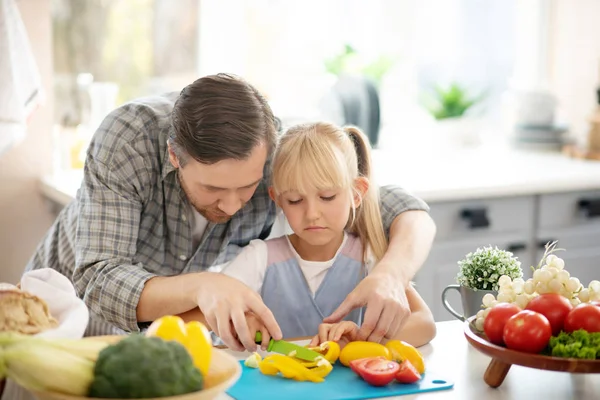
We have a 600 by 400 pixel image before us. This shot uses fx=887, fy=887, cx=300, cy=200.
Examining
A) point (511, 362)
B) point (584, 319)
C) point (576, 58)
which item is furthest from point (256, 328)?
point (576, 58)

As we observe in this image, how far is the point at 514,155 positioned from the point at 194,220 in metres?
2.06

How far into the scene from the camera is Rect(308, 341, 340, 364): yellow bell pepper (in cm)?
150

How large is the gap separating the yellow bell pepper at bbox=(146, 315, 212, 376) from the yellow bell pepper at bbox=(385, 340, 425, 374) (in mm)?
427

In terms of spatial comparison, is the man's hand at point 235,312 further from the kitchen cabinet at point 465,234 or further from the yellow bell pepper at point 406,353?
the kitchen cabinet at point 465,234

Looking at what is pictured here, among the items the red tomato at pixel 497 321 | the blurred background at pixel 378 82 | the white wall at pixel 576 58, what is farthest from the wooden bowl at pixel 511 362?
the white wall at pixel 576 58

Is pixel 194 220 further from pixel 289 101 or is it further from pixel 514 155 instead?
pixel 514 155

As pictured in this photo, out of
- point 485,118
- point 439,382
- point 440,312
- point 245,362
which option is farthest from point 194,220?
point 485,118

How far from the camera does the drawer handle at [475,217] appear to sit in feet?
9.81

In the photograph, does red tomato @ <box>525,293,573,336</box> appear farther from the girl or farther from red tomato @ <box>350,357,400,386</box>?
the girl

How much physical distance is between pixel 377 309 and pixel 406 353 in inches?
4.5

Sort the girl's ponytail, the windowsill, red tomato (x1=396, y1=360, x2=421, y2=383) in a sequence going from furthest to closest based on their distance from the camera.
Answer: the windowsill < the girl's ponytail < red tomato (x1=396, y1=360, x2=421, y2=383)

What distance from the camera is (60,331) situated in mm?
1261

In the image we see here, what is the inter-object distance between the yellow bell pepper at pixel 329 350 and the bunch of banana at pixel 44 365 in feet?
1.65

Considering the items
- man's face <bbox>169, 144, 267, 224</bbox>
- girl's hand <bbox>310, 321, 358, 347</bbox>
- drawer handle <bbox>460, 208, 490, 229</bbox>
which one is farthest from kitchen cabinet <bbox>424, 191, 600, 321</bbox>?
girl's hand <bbox>310, 321, 358, 347</bbox>
